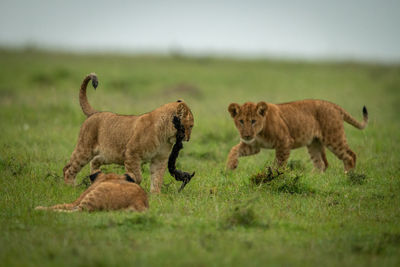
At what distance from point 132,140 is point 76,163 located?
1.09 m

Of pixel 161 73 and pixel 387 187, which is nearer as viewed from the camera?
pixel 387 187

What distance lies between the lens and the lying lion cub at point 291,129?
30.2ft

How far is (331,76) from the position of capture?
92.8 ft

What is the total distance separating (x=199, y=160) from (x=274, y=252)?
17.3 feet

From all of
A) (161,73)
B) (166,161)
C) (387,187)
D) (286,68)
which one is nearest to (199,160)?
(166,161)

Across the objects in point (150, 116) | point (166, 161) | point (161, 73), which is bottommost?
point (166, 161)

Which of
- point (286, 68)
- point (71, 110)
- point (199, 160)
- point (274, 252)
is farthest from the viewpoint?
point (286, 68)

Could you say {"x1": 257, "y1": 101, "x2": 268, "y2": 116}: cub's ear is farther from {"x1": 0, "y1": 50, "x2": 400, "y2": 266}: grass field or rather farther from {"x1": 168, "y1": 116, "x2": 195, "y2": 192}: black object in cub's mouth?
{"x1": 168, "y1": 116, "x2": 195, "y2": 192}: black object in cub's mouth

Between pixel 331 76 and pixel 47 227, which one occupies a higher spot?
pixel 331 76

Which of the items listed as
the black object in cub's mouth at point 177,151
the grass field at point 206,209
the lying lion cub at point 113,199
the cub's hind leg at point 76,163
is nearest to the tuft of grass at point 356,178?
the grass field at point 206,209

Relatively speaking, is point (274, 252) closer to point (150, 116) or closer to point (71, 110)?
point (150, 116)

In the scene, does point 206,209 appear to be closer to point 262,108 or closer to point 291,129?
point 262,108

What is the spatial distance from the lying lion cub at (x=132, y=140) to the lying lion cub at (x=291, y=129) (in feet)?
5.58

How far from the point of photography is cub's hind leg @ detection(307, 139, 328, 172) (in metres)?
10.1
